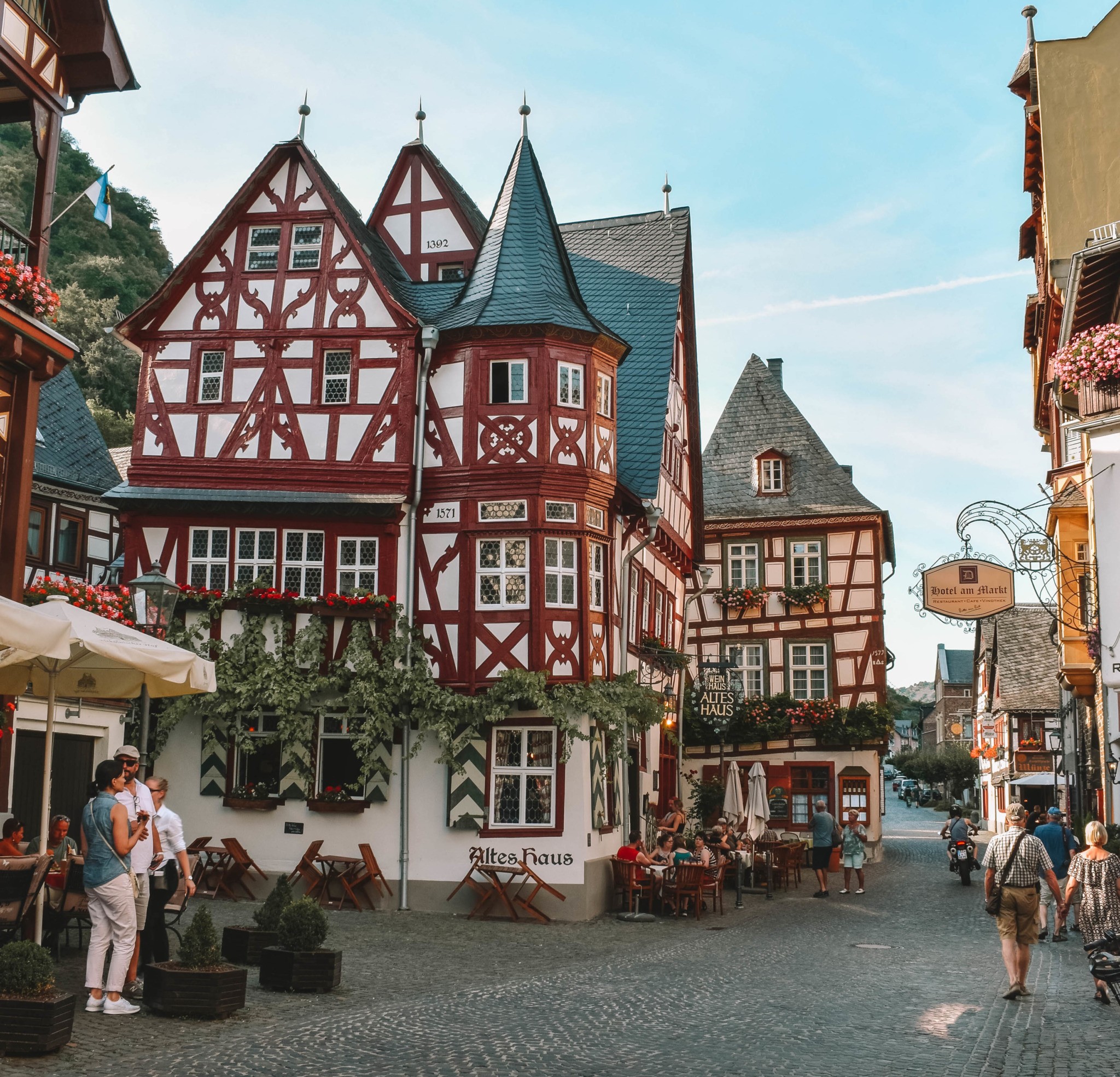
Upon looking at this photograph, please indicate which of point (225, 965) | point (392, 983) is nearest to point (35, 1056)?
point (225, 965)

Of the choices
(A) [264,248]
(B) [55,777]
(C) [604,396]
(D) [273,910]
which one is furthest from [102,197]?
(D) [273,910]

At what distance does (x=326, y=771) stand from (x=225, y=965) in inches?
452

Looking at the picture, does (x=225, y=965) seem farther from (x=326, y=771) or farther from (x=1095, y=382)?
(x=1095, y=382)

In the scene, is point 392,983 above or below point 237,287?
below

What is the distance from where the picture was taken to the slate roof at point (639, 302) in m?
25.4

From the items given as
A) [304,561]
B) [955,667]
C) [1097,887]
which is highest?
[955,667]

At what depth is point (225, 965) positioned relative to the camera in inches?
392

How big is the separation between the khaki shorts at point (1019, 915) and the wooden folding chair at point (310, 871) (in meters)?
11.3

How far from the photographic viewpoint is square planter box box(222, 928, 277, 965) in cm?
1210

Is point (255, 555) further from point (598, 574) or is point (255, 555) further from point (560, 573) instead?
point (598, 574)

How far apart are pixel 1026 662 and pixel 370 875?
41.3 m

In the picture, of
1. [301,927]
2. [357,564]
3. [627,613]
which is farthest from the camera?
[627,613]

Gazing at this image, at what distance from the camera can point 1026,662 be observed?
55.0m

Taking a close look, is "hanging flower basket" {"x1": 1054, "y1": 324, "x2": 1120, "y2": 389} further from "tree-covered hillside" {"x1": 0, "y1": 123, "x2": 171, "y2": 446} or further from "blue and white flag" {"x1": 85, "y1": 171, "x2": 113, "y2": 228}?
"tree-covered hillside" {"x1": 0, "y1": 123, "x2": 171, "y2": 446}
